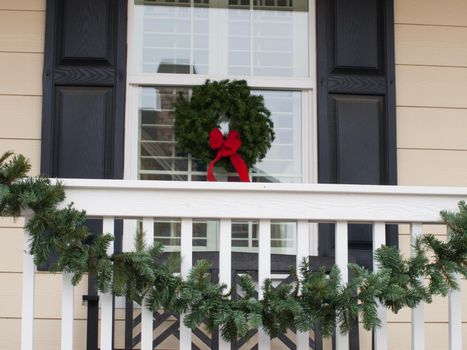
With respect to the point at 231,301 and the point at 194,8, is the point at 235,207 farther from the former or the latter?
the point at 194,8

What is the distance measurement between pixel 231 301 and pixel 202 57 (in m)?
1.71

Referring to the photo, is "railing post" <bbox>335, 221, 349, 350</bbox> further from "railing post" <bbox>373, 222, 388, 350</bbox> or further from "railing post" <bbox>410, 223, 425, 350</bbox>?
"railing post" <bbox>410, 223, 425, 350</bbox>

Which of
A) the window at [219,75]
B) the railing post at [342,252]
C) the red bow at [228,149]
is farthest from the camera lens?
the window at [219,75]

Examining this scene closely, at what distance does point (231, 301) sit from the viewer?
1938 millimetres

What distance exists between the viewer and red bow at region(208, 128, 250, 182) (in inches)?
125

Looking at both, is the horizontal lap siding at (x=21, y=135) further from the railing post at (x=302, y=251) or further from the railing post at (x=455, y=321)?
the railing post at (x=455, y=321)

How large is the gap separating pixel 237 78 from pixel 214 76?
11cm

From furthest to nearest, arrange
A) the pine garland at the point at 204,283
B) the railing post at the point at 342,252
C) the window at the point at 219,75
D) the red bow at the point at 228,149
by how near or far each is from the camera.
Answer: the window at the point at 219,75, the red bow at the point at 228,149, the railing post at the point at 342,252, the pine garland at the point at 204,283

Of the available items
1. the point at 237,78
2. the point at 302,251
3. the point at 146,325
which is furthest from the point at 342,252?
the point at 237,78

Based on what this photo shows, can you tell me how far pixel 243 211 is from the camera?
2.00 meters

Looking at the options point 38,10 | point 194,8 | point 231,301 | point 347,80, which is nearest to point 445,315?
point 347,80

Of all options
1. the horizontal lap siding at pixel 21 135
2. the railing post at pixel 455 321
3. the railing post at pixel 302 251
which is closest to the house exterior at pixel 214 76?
the horizontal lap siding at pixel 21 135

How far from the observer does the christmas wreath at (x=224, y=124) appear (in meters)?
3.20

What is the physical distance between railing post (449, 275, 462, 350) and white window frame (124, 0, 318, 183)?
131 centimetres
